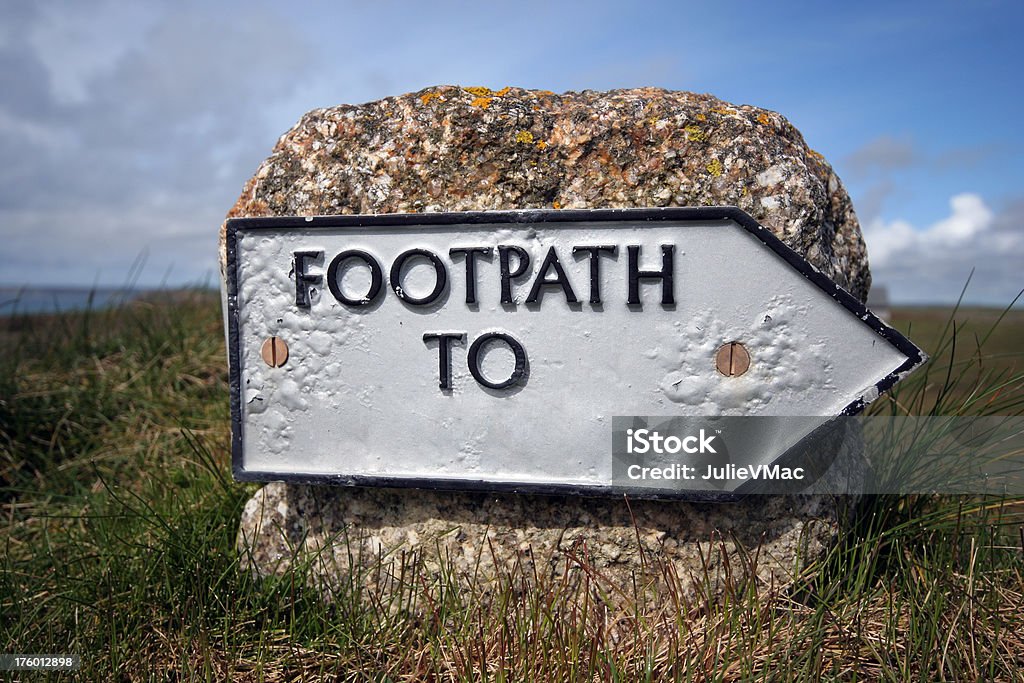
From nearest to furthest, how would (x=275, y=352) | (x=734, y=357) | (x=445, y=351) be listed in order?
(x=734, y=357)
(x=445, y=351)
(x=275, y=352)

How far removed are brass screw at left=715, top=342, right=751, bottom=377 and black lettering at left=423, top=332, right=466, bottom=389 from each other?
0.74 m

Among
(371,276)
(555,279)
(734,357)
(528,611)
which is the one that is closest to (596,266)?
(555,279)

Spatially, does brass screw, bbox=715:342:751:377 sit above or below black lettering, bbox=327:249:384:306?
below

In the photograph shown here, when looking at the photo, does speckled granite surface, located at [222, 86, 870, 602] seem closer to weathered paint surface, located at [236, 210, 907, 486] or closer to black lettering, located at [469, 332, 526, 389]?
weathered paint surface, located at [236, 210, 907, 486]

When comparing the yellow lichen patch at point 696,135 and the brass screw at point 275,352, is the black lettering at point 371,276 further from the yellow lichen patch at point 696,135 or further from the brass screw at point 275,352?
the yellow lichen patch at point 696,135

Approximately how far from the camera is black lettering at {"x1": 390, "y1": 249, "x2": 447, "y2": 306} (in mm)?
2145

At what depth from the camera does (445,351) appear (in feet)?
7.07

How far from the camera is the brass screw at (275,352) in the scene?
228 centimetres

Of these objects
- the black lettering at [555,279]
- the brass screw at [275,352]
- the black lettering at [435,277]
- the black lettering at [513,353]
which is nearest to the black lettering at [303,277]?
the brass screw at [275,352]

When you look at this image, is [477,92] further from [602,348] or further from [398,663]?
[398,663]

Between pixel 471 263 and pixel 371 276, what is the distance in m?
0.32

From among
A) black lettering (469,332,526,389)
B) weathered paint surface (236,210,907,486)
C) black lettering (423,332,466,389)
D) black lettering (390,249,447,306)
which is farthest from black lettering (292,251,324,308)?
black lettering (469,332,526,389)

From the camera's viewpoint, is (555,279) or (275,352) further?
(275,352)

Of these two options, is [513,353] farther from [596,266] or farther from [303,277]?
[303,277]
